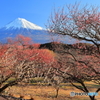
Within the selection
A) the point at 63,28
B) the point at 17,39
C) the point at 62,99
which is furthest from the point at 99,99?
the point at 17,39

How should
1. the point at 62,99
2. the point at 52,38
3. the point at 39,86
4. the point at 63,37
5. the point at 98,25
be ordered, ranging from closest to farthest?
the point at 39,86 → the point at 98,25 → the point at 63,37 → the point at 52,38 → the point at 62,99

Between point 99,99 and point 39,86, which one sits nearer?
point 39,86

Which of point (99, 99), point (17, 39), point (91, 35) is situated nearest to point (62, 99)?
point (99, 99)

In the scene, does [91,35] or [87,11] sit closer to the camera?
[91,35]

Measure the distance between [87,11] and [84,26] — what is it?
3.24 ft

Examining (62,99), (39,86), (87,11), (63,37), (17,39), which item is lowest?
(62,99)

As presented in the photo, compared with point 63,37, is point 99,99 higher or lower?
lower

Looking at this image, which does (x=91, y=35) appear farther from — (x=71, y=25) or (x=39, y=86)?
(x=39, y=86)

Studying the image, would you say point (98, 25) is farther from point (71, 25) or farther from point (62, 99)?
point (62, 99)

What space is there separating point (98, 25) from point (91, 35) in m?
0.45

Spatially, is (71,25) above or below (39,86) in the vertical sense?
above

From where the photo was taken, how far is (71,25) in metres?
5.54

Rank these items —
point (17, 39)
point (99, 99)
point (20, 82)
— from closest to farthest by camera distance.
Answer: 1. point (20, 82)
2. point (99, 99)
3. point (17, 39)

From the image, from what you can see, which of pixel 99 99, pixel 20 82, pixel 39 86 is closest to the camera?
pixel 39 86
